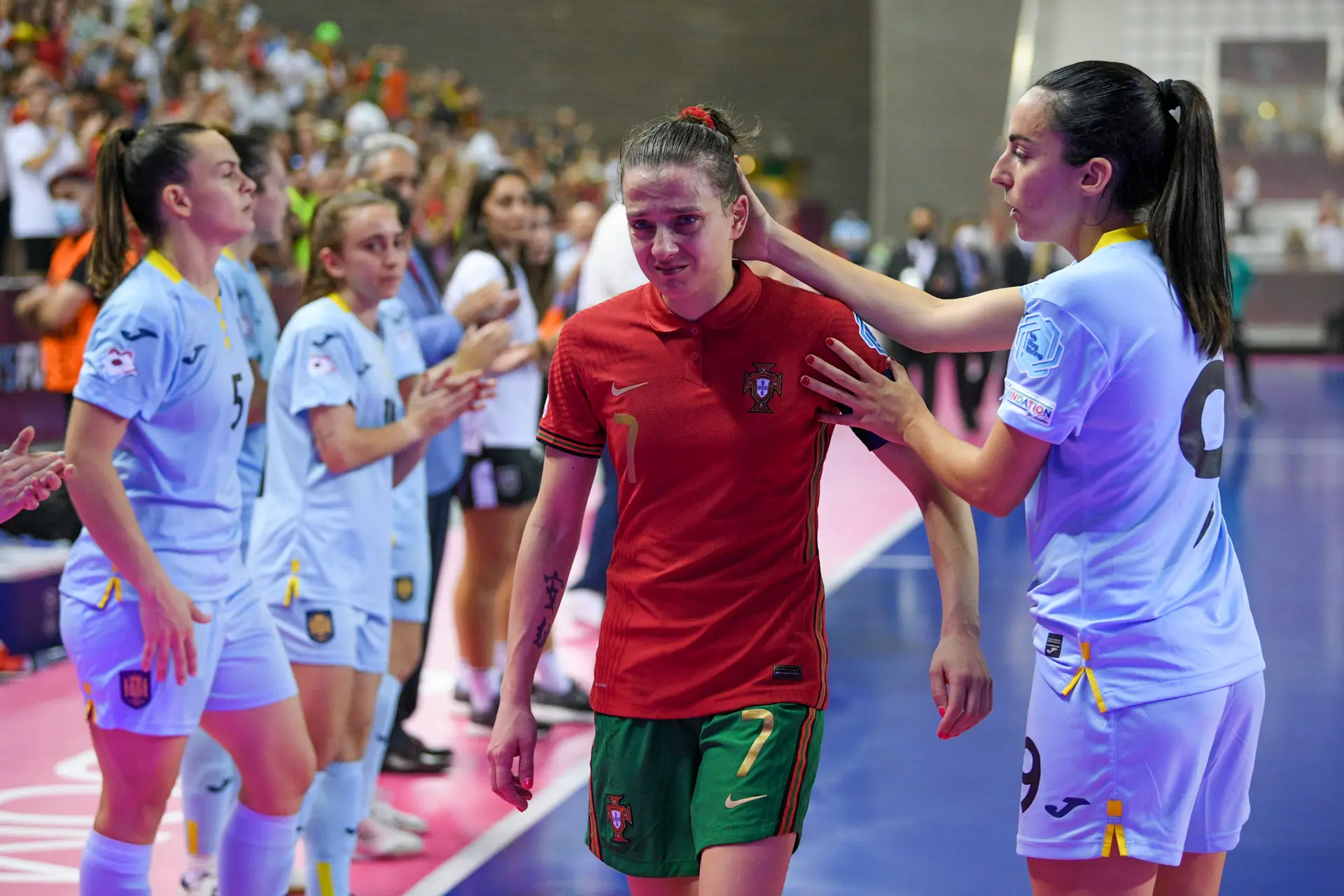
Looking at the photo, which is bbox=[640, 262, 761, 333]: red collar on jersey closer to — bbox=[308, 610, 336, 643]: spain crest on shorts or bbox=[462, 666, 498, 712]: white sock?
bbox=[308, 610, 336, 643]: spain crest on shorts

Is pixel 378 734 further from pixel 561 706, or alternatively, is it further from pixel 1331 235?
pixel 1331 235

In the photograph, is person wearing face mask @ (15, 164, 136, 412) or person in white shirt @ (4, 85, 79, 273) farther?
person in white shirt @ (4, 85, 79, 273)

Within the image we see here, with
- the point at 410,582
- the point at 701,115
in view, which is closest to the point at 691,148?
the point at 701,115

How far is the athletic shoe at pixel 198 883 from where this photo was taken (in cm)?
344

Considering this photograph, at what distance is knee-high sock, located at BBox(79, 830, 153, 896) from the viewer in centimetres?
274

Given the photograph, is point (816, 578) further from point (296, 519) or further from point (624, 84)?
point (624, 84)

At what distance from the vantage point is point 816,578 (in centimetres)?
234

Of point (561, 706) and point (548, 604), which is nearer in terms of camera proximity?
point (548, 604)

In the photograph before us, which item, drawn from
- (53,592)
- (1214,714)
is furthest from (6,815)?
(1214,714)

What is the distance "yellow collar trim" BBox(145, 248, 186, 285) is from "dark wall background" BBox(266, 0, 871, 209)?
21.3m

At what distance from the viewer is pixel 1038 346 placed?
6.77 ft

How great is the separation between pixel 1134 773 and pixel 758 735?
1.81ft

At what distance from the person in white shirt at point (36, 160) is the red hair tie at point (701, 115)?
375 inches

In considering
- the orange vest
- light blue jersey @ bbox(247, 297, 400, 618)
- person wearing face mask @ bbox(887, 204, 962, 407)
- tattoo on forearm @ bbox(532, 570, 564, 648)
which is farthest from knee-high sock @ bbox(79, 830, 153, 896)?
person wearing face mask @ bbox(887, 204, 962, 407)
